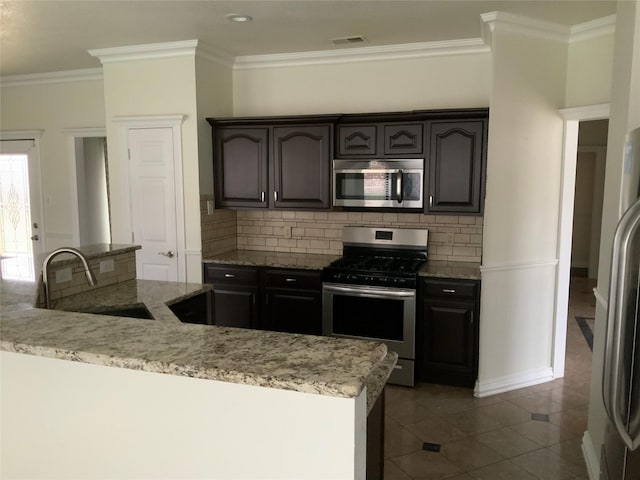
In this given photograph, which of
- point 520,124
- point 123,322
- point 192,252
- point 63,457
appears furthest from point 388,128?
point 63,457

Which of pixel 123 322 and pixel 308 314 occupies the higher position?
pixel 123 322

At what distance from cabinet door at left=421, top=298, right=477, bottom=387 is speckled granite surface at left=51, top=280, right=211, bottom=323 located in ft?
5.66

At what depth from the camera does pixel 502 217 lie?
12.3 ft

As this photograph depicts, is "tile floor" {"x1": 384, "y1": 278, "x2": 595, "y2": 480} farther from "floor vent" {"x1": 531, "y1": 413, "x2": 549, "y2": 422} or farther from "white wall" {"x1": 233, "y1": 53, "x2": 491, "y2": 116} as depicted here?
"white wall" {"x1": 233, "y1": 53, "x2": 491, "y2": 116}

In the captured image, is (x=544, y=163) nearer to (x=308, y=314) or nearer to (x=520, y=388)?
(x=520, y=388)

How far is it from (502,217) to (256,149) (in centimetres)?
212

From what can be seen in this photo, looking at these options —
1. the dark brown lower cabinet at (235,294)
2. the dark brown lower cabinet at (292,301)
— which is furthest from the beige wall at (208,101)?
the dark brown lower cabinet at (292,301)

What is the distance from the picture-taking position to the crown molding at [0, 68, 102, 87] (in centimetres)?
538

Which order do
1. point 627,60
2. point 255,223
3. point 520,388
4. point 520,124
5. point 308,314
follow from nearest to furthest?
point 627,60
point 520,124
point 520,388
point 308,314
point 255,223

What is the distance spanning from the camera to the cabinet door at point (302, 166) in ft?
14.2

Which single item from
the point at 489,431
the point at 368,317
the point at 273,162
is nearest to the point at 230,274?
the point at 273,162

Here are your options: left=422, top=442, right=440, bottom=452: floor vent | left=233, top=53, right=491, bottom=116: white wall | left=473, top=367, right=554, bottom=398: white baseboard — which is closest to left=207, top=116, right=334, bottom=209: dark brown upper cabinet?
left=233, top=53, right=491, bottom=116: white wall

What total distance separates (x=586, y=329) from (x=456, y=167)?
2796mm

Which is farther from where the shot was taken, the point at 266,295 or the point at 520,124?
the point at 266,295
